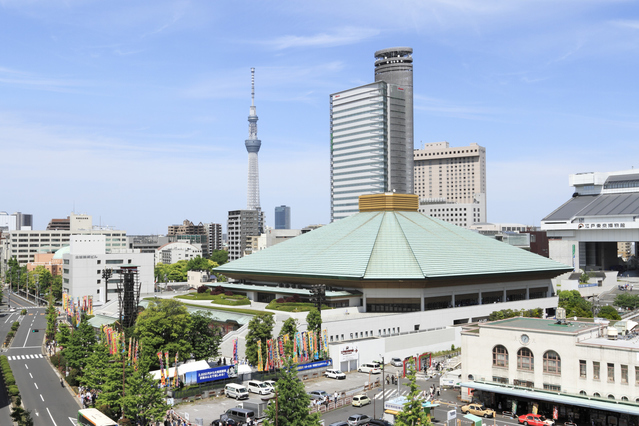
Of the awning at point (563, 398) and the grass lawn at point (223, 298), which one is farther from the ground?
the grass lawn at point (223, 298)

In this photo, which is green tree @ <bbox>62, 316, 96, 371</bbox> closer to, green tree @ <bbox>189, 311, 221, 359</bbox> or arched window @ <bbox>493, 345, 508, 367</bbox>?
green tree @ <bbox>189, 311, 221, 359</bbox>

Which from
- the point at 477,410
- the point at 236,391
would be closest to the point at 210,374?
the point at 236,391

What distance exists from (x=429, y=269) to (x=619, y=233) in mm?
92073

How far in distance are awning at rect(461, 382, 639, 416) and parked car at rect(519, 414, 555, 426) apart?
1.79 metres

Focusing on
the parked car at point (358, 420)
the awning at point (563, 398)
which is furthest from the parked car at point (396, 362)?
the parked car at point (358, 420)

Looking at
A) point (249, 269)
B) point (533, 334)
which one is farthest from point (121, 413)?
point (249, 269)

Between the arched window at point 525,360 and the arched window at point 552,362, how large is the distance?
4.22 ft

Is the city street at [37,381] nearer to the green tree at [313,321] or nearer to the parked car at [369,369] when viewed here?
the green tree at [313,321]

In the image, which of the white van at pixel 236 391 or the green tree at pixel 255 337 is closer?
the white van at pixel 236 391

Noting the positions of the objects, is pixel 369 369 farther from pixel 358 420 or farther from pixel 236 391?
pixel 358 420

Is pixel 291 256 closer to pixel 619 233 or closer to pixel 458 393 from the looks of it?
pixel 458 393

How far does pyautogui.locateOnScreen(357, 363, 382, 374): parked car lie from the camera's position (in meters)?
75.9

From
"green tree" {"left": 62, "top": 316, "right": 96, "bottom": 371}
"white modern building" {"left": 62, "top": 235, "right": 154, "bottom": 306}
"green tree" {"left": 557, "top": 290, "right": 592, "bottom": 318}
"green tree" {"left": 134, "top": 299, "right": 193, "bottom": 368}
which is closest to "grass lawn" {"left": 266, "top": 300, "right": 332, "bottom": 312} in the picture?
"green tree" {"left": 134, "top": 299, "right": 193, "bottom": 368}

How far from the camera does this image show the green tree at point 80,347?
75562 mm
